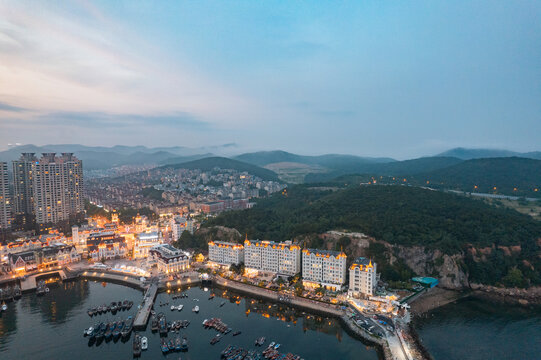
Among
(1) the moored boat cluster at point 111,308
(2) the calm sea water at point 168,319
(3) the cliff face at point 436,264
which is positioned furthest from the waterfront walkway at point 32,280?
(3) the cliff face at point 436,264

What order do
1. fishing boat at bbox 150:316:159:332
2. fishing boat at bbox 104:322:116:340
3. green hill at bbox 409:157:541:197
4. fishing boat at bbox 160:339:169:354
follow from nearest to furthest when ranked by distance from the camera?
fishing boat at bbox 160:339:169:354, fishing boat at bbox 104:322:116:340, fishing boat at bbox 150:316:159:332, green hill at bbox 409:157:541:197

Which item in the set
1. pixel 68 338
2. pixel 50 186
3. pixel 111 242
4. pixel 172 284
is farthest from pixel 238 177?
pixel 68 338

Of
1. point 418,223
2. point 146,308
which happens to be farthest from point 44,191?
point 418,223

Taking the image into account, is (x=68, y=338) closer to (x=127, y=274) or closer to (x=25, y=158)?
(x=127, y=274)

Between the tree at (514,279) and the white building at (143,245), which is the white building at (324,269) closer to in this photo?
the tree at (514,279)

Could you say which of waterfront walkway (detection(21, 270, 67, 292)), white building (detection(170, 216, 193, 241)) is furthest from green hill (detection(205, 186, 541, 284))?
waterfront walkway (detection(21, 270, 67, 292))

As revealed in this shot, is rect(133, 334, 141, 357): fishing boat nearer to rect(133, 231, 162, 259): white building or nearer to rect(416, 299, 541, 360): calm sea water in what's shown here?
rect(133, 231, 162, 259): white building

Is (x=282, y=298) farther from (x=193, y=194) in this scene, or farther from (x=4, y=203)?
(x=193, y=194)
